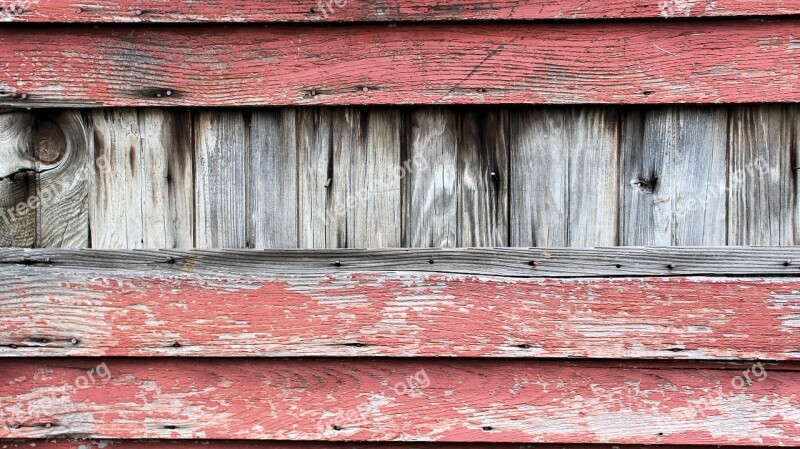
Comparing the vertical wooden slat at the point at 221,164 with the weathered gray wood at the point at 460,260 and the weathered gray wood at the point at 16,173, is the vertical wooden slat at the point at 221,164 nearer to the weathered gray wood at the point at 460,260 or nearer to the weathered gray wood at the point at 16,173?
the weathered gray wood at the point at 460,260

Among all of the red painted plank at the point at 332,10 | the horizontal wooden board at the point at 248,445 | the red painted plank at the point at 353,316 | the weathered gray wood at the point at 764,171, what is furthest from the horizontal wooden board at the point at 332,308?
the red painted plank at the point at 332,10

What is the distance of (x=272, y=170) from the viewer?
4.75 ft

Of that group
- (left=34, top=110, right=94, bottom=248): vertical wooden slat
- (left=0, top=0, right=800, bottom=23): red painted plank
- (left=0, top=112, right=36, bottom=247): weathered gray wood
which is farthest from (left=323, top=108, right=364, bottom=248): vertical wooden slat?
(left=0, top=112, right=36, bottom=247): weathered gray wood

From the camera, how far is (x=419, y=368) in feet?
4.67

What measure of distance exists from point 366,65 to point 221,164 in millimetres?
453

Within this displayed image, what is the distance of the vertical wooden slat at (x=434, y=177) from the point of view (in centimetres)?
145

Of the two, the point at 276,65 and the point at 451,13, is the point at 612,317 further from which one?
the point at 276,65

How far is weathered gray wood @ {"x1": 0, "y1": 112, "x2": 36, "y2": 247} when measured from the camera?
4.67ft

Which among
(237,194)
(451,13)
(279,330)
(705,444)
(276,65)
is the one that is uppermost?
(451,13)

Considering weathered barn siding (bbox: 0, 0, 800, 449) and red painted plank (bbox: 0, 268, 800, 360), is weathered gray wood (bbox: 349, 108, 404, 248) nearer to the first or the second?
weathered barn siding (bbox: 0, 0, 800, 449)

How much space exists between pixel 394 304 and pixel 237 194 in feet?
1.63

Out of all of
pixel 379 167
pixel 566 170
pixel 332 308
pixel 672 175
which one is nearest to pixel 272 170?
pixel 379 167

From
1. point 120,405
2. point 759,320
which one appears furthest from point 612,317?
point 120,405

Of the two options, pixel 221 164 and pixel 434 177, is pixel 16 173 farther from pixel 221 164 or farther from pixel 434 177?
pixel 434 177
